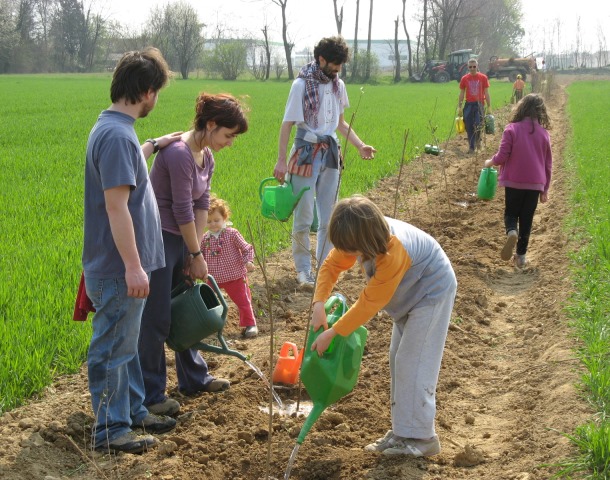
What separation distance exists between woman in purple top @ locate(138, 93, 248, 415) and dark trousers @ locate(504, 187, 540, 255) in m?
3.47

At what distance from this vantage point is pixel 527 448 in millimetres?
3262

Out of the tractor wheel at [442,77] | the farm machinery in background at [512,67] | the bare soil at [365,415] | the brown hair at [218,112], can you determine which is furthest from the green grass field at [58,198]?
the tractor wheel at [442,77]

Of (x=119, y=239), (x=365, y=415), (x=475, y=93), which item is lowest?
(x=365, y=415)

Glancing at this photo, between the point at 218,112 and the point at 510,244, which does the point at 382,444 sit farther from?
the point at 510,244

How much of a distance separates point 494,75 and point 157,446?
1896 inches

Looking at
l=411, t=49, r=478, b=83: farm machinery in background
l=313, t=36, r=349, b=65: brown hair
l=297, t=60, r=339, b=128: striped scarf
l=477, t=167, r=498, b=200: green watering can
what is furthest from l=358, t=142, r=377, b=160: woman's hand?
l=411, t=49, r=478, b=83: farm machinery in background

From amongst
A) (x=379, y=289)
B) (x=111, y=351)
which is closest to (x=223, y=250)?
(x=111, y=351)

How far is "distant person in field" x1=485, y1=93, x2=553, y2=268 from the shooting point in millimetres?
6242

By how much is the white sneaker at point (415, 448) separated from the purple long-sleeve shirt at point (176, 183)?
4.50ft

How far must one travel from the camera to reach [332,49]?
5199mm

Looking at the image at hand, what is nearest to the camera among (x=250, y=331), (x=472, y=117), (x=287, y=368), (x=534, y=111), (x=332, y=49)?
(x=287, y=368)

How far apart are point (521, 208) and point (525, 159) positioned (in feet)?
1.47

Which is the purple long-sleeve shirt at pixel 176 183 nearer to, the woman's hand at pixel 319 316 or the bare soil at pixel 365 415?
the woman's hand at pixel 319 316

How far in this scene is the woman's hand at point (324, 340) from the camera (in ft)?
9.43
